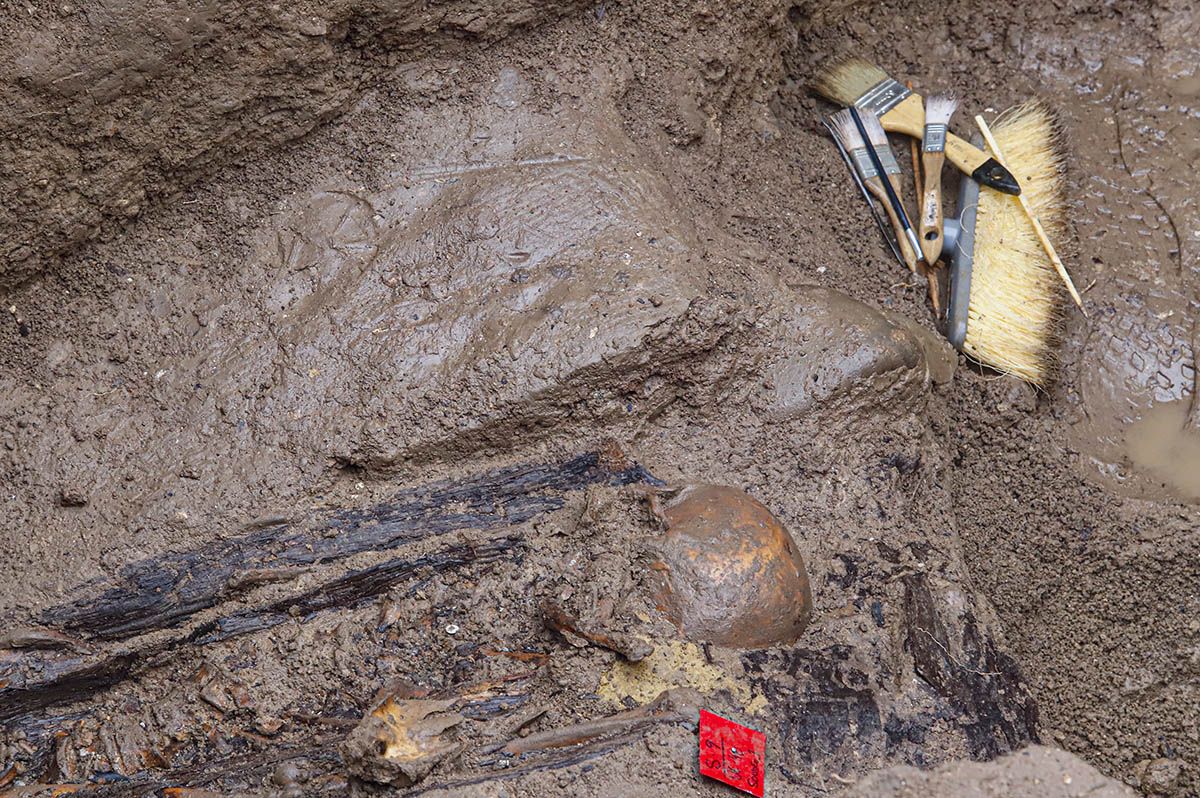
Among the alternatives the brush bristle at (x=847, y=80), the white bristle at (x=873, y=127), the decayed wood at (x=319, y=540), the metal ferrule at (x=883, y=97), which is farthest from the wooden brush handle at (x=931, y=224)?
the decayed wood at (x=319, y=540)

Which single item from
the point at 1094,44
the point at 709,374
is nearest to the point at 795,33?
the point at 1094,44

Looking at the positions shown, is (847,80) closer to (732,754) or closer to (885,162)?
(885,162)

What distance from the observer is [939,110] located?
404 centimetres

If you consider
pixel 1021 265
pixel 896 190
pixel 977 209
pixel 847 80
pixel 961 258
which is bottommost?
pixel 1021 265

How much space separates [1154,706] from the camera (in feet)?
11.5

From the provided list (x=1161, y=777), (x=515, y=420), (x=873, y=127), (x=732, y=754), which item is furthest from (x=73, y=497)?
(x=1161, y=777)

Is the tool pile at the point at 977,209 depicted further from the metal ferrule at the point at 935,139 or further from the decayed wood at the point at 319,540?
the decayed wood at the point at 319,540

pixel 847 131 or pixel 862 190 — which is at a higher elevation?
pixel 847 131

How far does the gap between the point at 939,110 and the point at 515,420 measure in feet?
6.92

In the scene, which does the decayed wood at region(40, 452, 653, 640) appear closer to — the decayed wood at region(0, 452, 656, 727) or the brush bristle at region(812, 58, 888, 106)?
the decayed wood at region(0, 452, 656, 727)

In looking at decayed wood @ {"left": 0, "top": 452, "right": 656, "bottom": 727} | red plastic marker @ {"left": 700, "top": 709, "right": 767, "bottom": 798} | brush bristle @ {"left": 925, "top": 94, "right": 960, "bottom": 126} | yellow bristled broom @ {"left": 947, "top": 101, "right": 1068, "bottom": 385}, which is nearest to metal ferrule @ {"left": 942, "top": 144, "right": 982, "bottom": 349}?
yellow bristled broom @ {"left": 947, "top": 101, "right": 1068, "bottom": 385}

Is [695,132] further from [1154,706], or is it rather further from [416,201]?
[1154,706]

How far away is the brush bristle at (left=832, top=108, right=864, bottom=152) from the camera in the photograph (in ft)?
13.3

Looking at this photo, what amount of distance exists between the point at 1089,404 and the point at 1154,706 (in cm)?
102
